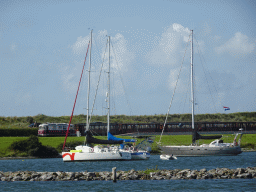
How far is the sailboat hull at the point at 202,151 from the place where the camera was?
2327 inches

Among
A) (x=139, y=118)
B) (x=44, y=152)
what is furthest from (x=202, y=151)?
(x=139, y=118)

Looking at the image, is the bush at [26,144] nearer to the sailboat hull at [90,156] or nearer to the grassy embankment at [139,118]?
the sailboat hull at [90,156]

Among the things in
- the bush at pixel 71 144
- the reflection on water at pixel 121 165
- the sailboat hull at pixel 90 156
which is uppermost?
the bush at pixel 71 144

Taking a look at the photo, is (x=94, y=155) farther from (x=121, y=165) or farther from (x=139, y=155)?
Result: (x=139, y=155)

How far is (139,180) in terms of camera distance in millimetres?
32594

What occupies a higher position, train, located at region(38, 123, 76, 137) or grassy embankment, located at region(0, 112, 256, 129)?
grassy embankment, located at region(0, 112, 256, 129)

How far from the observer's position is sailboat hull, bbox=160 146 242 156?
59.1m

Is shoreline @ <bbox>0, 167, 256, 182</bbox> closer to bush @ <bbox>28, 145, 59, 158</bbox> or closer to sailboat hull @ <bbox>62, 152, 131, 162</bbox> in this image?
sailboat hull @ <bbox>62, 152, 131, 162</bbox>

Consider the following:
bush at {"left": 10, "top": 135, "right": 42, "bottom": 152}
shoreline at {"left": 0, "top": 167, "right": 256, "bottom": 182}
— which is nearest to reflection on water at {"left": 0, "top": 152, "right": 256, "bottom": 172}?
shoreline at {"left": 0, "top": 167, "right": 256, "bottom": 182}

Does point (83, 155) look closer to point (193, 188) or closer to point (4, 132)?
point (193, 188)

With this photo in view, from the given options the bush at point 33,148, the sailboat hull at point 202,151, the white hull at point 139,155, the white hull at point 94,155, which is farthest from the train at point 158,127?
the white hull at point 94,155

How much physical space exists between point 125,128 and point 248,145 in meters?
31.0

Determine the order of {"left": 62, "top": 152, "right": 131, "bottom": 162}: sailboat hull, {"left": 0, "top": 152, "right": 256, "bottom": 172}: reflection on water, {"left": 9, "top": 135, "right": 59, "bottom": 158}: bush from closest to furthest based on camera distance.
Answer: {"left": 0, "top": 152, "right": 256, "bottom": 172}: reflection on water, {"left": 62, "top": 152, "right": 131, "bottom": 162}: sailboat hull, {"left": 9, "top": 135, "right": 59, "bottom": 158}: bush

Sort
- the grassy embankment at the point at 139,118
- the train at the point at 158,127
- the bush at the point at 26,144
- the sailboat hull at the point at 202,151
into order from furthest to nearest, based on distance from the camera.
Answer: the grassy embankment at the point at 139,118
the train at the point at 158,127
the bush at the point at 26,144
the sailboat hull at the point at 202,151
